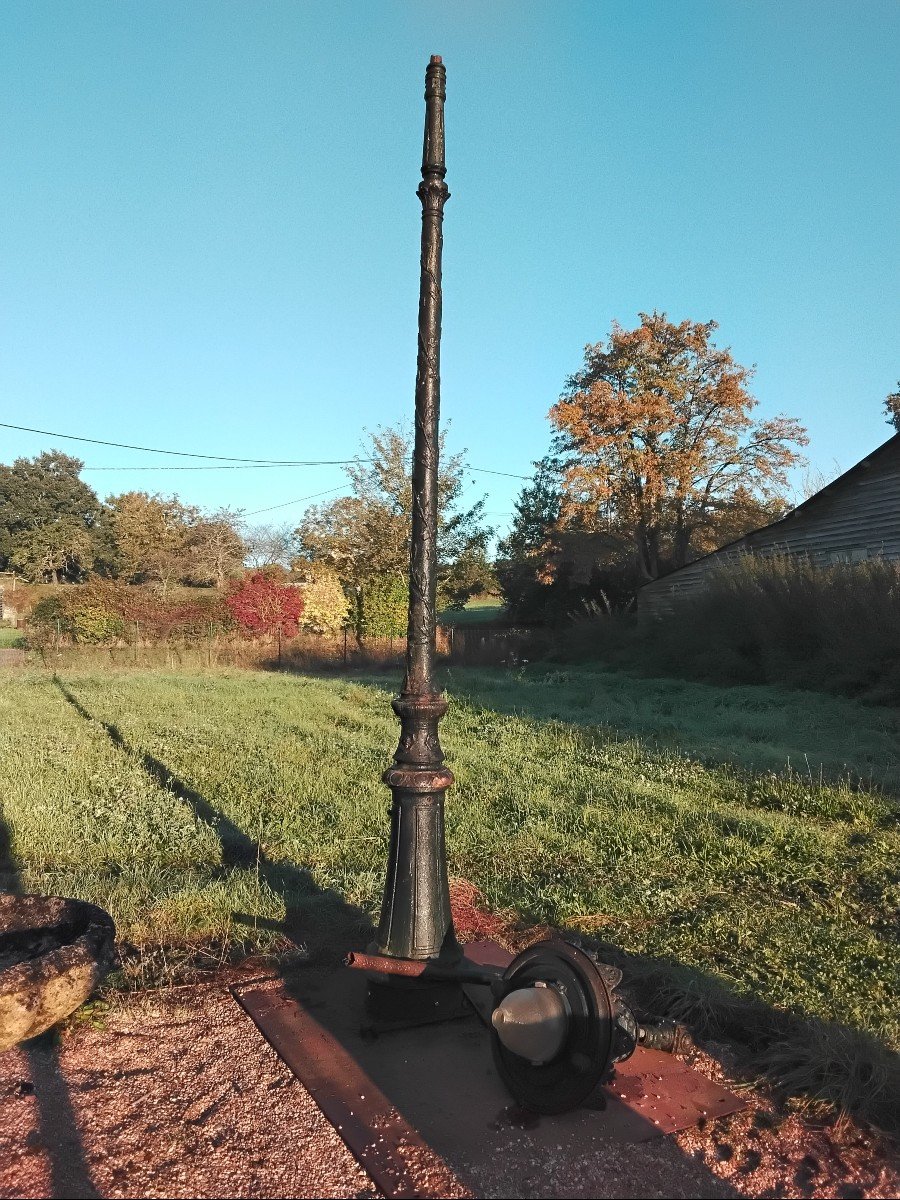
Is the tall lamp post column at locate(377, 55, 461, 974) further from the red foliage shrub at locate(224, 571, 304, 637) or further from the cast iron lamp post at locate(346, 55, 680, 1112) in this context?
the red foliage shrub at locate(224, 571, 304, 637)

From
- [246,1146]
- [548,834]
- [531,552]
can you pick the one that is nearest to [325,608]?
[531,552]

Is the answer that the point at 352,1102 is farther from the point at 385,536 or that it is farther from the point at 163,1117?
the point at 385,536

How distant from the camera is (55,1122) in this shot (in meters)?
2.64

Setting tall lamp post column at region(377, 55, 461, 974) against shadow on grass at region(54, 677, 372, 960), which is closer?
tall lamp post column at region(377, 55, 461, 974)

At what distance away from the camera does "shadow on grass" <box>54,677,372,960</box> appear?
4.17 meters

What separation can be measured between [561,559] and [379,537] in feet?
29.8

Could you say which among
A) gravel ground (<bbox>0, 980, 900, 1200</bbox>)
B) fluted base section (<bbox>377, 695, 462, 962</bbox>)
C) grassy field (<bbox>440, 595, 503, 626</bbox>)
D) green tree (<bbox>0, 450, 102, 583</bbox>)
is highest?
green tree (<bbox>0, 450, 102, 583</bbox>)

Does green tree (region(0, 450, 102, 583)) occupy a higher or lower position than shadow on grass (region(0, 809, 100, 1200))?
higher

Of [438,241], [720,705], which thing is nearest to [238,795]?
[438,241]

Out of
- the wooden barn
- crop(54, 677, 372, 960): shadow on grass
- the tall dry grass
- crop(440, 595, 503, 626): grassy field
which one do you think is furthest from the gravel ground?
crop(440, 595, 503, 626): grassy field

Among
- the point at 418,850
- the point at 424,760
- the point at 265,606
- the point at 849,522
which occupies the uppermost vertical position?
the point at 849,522

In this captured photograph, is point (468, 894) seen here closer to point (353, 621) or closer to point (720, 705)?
point (720, 705)

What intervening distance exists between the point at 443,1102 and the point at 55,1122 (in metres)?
1.19

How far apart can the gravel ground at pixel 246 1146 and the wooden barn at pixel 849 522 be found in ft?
55.7
